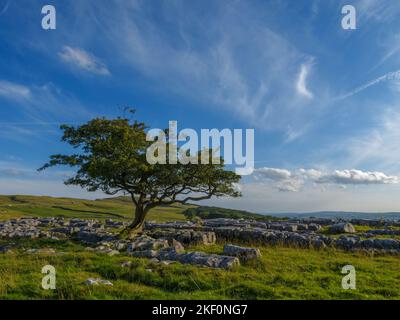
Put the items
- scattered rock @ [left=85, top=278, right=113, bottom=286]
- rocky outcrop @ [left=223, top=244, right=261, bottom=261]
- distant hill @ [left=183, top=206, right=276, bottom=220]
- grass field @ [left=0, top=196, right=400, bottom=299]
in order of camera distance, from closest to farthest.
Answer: grass field @ [left=0, top=196, right=400, bottom=299] → scattered rock @ [left=85, top=278, right=113, bottom=286] → rocky outcrop @ [left=223, top=244, right=261, bottom=261] → distant hill @ [left=183, top=206, right=276, bottom=220]

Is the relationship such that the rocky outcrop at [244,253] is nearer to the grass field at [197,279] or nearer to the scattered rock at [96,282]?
the grass field at [197,279]

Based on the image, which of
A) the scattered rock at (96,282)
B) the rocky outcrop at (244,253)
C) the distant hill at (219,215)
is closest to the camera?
the scattered rock at (96,282)

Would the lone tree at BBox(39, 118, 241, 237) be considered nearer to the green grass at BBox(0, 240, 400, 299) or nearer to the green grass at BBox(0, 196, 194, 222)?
the green grass at BBox(0, 240, 400, 299)

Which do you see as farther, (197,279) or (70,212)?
(70,212)

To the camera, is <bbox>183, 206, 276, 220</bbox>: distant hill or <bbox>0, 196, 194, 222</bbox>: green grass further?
<bbox>0, 196, 194, 222</bbox>: green grass

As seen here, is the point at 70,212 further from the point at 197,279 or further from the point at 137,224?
the point at 197,279

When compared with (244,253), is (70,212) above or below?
below

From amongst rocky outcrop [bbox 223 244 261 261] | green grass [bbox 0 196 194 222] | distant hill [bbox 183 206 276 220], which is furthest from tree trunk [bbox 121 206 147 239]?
green grass [bbox 0 196 194 222]

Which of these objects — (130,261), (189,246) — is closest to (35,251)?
(130,261)

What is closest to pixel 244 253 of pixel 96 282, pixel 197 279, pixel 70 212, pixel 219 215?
pixel 197 279

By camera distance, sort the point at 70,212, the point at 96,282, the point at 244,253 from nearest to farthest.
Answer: the point at 96,282
the point at 244,253
the point at 70,212

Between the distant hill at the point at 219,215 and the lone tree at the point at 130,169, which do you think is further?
the distant hill at the point at 219,215

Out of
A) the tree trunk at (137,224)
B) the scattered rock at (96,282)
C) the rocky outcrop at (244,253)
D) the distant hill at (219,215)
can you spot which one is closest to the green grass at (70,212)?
the distant hill at (219,215)
